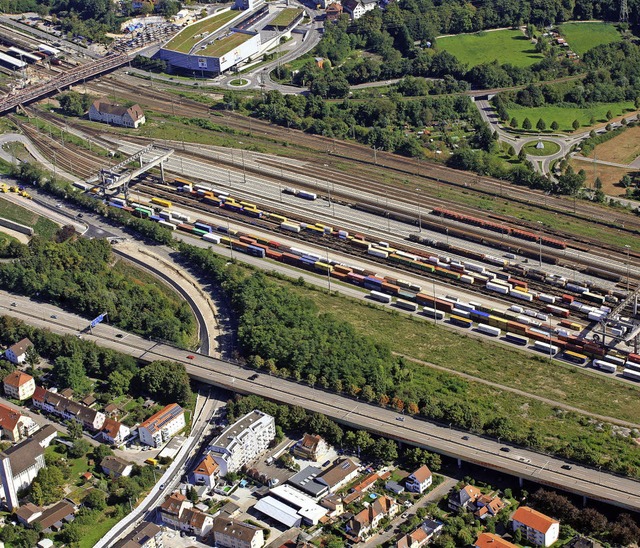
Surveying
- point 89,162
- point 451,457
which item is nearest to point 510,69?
point 89,162

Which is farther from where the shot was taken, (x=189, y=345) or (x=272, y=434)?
(x=189, y=345)

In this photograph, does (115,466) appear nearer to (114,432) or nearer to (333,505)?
(114,432)

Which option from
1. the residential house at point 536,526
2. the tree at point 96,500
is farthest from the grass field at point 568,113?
the tree at point 96,500

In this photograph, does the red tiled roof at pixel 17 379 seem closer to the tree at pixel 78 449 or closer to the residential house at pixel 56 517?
the tree at pixel 78 449

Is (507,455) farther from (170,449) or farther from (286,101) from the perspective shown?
(286,101)

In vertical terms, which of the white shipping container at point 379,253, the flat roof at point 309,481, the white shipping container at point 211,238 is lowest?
the flat roof at point 309,481

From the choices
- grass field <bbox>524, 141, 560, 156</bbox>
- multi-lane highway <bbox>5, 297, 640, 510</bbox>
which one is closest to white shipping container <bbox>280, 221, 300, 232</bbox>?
multi-lane highway <bbox>5, 297, 640, 510</bbox>
